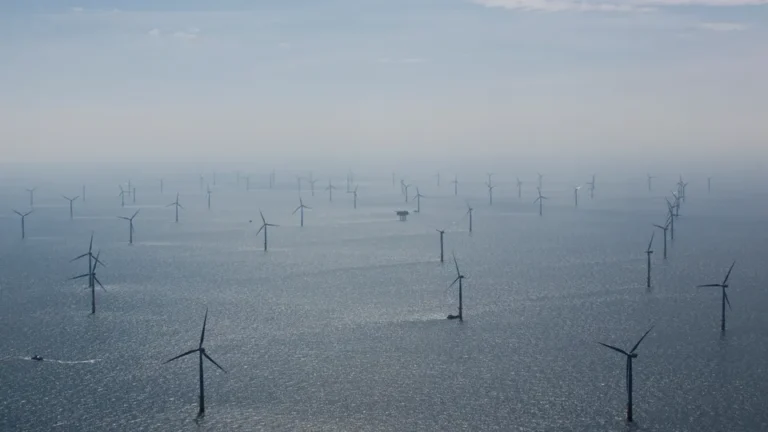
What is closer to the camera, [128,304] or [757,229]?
[128,304]

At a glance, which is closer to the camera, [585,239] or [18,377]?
[18,377]

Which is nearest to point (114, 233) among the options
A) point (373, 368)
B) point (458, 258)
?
point (458, 258)

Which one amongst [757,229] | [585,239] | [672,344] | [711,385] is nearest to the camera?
[711,385]

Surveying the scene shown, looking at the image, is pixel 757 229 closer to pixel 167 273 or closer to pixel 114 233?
pixel 167 273

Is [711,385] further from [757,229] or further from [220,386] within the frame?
[757,229]

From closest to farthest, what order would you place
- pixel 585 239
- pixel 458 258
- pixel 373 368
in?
pixel 373 368, pixel 458 258, pixel 585 239

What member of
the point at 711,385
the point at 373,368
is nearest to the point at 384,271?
the point at 373,368
